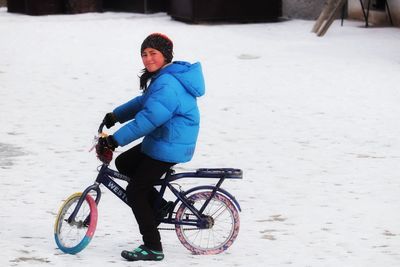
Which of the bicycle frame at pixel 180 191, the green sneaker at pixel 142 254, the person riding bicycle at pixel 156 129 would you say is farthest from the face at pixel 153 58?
the green sneaker at pixel 142 254

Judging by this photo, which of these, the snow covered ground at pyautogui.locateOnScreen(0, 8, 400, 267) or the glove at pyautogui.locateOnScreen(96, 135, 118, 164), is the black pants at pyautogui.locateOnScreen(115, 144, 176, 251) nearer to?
the glove at pyautogui.locateOnScreen(96, 135, 118, 164)

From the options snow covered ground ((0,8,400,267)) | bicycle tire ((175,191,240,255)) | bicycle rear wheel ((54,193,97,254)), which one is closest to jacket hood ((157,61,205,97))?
bicycle tire ((175,191,240,255))

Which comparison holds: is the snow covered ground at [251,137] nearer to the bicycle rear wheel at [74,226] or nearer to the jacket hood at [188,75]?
the bicycle rear wheel at [74,226]

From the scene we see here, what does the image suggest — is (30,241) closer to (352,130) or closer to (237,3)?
(352,130)

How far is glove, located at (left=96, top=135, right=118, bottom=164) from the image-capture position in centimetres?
539

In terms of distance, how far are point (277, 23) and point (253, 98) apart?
9088mm

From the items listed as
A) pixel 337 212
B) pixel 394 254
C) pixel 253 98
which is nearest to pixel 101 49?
pixel 253 98

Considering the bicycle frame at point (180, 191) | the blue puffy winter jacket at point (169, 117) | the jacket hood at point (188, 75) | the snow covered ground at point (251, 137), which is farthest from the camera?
the snow covered ground at point (251, 137)

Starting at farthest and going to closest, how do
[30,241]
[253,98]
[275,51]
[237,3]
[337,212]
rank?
[237,3] → [275,51] → [253,98] → [337,212] → [30,241]

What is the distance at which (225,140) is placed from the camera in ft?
31.0

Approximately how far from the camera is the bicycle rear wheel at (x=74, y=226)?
5.64 m

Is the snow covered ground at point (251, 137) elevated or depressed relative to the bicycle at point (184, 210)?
depressed

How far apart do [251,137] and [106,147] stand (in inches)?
165

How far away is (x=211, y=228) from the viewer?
18.8 ft
